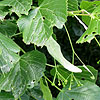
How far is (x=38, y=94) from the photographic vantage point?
3.06ft

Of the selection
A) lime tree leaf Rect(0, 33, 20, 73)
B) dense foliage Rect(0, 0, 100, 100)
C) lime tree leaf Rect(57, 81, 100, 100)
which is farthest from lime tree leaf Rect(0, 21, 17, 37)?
lime tree leaf Rect(57, 81, 100, 100)

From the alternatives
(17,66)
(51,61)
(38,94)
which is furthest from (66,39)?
(17,66)

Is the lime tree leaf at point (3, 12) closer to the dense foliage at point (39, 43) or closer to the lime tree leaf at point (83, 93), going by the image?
the dense foliage at point (39, 43)

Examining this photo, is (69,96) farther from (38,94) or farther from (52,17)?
(52,17)

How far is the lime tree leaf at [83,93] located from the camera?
2.47 ft

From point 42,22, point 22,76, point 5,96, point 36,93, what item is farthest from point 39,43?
point 36,93

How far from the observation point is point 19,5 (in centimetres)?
50

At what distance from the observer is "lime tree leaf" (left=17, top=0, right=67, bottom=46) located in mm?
493

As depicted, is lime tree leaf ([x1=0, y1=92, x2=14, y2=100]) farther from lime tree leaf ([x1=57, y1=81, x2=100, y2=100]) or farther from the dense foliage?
lime tree leaf ([x1=57, y1=81, x2=100, y2=100])

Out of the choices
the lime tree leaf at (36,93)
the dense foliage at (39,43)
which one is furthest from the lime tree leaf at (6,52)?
the lime tree leaf at (36,93)

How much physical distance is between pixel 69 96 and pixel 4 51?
0.36 meters

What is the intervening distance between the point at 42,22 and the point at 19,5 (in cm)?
7

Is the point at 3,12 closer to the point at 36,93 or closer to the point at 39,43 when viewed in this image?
the point at 39,43

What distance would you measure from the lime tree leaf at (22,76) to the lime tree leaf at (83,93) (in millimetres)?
158
